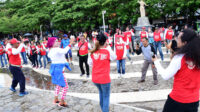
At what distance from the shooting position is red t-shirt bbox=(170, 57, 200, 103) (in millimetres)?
2305

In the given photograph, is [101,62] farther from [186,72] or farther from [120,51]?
[120,51]

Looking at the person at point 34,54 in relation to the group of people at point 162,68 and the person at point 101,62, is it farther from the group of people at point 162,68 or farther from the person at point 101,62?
the person at point 101,62

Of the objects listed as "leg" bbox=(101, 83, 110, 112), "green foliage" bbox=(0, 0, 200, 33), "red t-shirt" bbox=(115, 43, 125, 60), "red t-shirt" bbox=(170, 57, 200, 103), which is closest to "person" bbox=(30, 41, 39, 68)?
"red t-shirt" bbox=(115, 43, 125, 60)

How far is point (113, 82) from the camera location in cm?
725

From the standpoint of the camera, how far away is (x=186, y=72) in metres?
2.31

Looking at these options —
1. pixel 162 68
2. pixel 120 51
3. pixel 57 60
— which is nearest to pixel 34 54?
pixel 120 51

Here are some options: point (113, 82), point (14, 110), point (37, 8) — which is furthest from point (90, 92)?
point (37, 8)

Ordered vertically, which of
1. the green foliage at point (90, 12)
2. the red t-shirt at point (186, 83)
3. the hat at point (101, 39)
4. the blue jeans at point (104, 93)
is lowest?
the blue jeans at point (104, 93)

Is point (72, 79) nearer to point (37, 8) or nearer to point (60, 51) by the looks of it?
point (60, 51)

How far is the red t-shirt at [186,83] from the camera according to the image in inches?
90.7

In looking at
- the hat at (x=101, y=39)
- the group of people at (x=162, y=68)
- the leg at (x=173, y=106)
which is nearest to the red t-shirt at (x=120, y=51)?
the group of people at (x=162, y=68)

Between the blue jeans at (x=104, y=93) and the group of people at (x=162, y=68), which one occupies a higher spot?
the group of people at (x=162, y=68)

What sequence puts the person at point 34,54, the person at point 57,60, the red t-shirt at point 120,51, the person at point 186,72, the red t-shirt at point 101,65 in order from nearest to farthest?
the person at point 186,72, the red t-shirt at point 101,65, the person at point 57,60, the red t-shirt at point 120,51, the person at point 34,54

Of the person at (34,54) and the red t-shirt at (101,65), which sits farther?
the person at (34,54)
